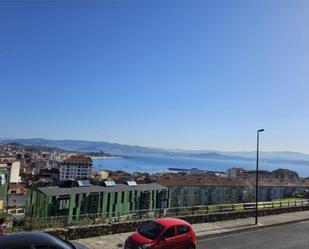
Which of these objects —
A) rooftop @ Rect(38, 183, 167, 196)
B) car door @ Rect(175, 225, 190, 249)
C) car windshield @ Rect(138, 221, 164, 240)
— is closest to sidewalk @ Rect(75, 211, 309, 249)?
car windshield @ Rect(138, 221, 164, 240)

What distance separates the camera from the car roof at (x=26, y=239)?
8333 mm

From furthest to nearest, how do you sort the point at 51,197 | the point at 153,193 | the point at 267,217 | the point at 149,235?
the point at 153,193, the point at 51,197, the point at 267,217, the point at 149,235

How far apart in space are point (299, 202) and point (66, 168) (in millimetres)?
151495

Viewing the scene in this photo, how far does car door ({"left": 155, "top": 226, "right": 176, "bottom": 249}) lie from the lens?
13805 millimetres

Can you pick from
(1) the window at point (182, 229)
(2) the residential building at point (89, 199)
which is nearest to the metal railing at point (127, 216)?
(1) the window at point (182, 229)

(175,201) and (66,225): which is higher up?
(66,225)

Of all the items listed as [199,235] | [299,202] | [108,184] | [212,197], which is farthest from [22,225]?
[212,197]

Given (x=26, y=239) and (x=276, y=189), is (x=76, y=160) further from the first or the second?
(x=26, y=239)

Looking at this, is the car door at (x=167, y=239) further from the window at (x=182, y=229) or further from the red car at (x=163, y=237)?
the window at (x=182, y=229)

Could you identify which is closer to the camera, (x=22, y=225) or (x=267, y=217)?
(x=22, y=225)

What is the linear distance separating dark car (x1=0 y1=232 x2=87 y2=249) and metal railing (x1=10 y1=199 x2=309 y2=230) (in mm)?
8384

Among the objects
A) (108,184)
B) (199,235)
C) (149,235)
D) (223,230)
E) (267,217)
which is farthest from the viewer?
(108,184)

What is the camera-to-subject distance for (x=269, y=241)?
1903cm

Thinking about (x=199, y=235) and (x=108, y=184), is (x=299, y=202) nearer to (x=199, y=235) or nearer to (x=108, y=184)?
(x=199, y=235)
